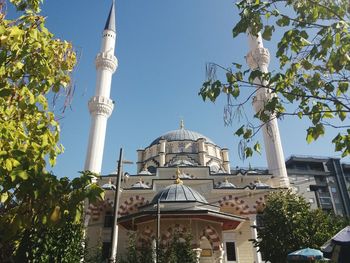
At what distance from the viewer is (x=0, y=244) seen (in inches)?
159

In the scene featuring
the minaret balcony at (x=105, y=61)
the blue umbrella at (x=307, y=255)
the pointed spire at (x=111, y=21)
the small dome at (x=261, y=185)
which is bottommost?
the blue umbrella at (x=307, y=255)

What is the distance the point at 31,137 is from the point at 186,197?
41.9ft

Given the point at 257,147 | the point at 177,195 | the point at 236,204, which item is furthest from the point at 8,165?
the point at 236,204

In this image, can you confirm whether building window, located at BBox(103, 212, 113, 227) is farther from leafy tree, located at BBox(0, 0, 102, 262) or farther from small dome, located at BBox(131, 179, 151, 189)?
leafy tree, located at BBox(0, 0, 102, 262)

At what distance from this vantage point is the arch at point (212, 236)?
15.4 m

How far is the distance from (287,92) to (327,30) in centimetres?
103

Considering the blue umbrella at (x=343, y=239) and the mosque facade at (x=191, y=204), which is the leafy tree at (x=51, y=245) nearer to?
the mosque facade at (x=191, y=204)

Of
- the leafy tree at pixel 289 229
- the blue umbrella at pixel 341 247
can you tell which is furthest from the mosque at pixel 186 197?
the blue umbrella at pixel 341 247

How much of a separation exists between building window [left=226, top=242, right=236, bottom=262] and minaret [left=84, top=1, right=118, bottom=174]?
10.4 meters

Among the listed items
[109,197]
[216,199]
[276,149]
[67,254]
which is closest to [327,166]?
[276,149]

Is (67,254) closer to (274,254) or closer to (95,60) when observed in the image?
(274,254)

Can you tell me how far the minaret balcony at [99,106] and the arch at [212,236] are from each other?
13.4 metres

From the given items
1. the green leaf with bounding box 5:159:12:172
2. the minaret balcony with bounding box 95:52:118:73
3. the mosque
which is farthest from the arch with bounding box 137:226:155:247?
the minaret balcony with bounding box 95:52:118:73

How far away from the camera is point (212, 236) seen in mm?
15531
